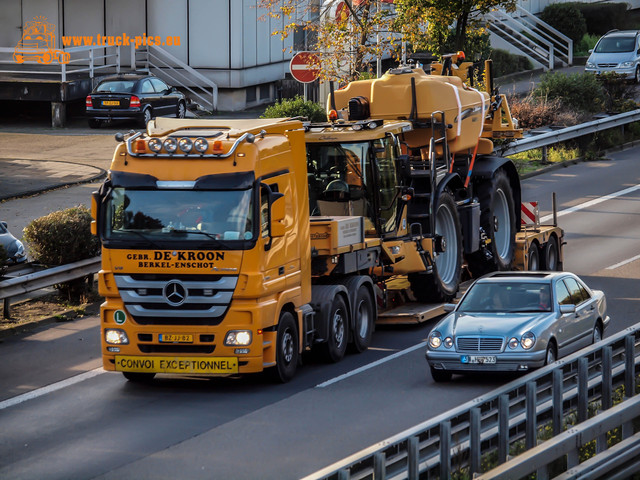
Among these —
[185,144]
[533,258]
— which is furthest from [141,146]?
[533,258]

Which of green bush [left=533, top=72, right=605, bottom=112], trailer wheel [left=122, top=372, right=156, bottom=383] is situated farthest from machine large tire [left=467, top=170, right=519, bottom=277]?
green bush [left=533, top=72, right=605, bottom=112]

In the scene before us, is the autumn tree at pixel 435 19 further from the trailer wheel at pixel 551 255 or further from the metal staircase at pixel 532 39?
the metal staircase at pixel 532 39

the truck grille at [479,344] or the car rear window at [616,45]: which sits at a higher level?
the car rear window at [616,45]

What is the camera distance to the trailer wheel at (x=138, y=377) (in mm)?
15727

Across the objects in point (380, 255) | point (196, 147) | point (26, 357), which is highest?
point (196, 147)

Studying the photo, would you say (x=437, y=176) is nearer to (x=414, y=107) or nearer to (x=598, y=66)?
(x=414, y=107)

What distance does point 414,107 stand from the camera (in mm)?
19875

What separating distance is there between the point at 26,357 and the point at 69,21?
2713 cm

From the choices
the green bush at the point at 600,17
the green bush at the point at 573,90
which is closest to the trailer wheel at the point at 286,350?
the green bush at the point at 573,90

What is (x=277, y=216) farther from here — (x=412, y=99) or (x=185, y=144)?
(x=412, y=99)

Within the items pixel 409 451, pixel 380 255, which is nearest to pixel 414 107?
pixel 380 255

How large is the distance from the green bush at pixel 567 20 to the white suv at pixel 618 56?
8.80 m

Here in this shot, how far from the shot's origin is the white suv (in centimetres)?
4747

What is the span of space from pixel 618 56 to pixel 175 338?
36380 mm
